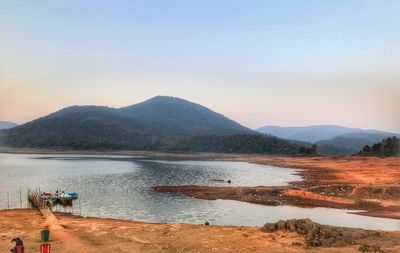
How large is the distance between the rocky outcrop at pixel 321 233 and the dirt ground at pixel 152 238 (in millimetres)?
780

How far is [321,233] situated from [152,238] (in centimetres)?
1368

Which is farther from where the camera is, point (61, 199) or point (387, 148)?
point (387, 148)

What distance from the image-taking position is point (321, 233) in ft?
106

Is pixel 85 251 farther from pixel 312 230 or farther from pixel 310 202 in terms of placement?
pixel 310 202

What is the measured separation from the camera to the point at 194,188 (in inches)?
2940

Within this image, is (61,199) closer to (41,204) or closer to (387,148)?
(41,204)

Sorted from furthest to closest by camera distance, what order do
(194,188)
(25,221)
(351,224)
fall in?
1. (194,188)
2. (351,224)
3. (25,221)

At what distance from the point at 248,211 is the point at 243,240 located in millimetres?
21404

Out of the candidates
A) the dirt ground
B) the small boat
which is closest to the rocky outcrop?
the dirt ground

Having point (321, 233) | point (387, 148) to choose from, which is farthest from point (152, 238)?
point (387, 148)

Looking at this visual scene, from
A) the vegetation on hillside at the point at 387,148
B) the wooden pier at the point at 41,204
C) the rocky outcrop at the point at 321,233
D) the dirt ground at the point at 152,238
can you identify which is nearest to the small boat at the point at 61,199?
the wooden pier at the point at 41,204

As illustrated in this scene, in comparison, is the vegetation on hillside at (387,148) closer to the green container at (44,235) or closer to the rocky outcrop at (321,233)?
the rocky outcrop at (321,233)

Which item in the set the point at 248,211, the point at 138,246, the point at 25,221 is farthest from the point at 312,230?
the point at 25,221

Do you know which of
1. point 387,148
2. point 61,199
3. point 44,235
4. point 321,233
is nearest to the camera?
point 44,235
